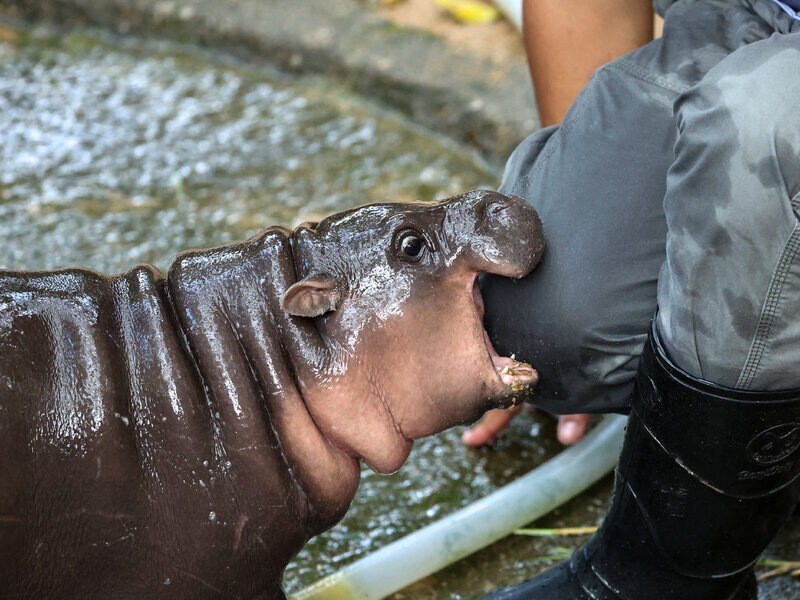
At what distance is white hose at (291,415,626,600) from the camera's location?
2498 millimetres

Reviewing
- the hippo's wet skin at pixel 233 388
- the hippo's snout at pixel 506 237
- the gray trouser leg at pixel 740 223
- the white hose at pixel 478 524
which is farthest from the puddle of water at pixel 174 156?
the gray trouser leg at pixel 740 223

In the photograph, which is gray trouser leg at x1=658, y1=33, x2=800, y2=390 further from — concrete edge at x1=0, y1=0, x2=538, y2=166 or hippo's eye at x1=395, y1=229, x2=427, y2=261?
concrete edge at x1=0, y1=0, x2=538, y2=166

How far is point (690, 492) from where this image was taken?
81.7 inches

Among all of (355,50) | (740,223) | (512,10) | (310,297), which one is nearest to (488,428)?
(310,297)

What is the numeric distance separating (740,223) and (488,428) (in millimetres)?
1286

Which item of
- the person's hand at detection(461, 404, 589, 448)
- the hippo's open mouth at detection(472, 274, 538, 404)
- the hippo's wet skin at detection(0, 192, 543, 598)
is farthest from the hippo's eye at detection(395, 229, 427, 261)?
the person's hand at detection(461, 404, 589, 448)

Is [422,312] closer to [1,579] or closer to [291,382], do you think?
[291,382]

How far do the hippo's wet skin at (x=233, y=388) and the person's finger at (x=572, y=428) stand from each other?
2.17 feet

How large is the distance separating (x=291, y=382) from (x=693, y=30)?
114cm

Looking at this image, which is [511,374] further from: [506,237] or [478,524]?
[478,524]

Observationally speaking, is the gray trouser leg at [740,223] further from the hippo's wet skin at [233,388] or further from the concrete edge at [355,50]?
the concrete edge at [355,50]

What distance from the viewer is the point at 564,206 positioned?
2.34 metres

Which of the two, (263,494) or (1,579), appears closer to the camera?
(1,579)

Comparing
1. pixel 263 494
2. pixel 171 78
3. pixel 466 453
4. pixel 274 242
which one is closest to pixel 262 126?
pixel 171 78
